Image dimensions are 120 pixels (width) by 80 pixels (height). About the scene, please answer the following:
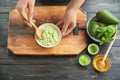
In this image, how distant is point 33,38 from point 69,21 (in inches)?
8.2

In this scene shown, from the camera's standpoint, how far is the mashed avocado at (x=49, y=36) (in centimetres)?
122

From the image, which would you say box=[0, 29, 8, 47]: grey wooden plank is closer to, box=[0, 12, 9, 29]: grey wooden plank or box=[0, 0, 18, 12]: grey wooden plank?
box=[0, 12, 9, 29]: grey wooden plank

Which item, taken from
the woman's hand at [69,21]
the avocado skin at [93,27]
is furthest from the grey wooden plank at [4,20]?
the avocado skin at [93,27]

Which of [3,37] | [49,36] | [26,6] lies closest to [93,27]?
[49,36]

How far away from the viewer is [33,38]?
1.25 m

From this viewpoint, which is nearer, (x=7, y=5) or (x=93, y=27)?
(x=93, y=27)

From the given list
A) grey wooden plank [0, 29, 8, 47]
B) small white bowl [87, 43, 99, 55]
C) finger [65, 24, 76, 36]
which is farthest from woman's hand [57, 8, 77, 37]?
grey wooden plank [0, 29, 8, 47]

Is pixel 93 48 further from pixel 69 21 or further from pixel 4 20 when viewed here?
pixel 4 20

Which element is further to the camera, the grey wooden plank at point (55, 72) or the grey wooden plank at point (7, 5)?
the grey wooden plank at point (7, 5)

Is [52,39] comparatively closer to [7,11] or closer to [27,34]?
[27,34]

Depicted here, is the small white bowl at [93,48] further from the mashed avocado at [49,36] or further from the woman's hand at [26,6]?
the woman's hand at [26,6]

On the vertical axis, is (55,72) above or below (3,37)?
below

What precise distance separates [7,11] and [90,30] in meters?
0.46

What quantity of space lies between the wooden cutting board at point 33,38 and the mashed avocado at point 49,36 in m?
0.03
